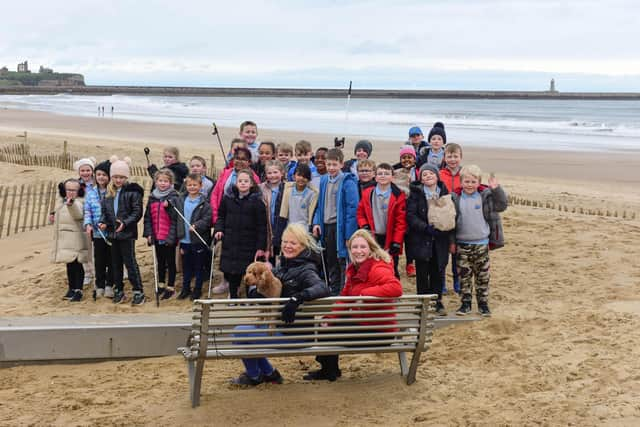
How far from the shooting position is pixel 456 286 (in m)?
7.78

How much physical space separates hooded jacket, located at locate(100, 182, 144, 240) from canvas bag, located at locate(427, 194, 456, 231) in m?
2.91

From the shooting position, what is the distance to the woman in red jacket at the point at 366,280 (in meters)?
5.17

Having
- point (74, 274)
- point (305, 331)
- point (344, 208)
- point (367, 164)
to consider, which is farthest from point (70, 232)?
point (305, 331)

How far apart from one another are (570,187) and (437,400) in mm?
16363

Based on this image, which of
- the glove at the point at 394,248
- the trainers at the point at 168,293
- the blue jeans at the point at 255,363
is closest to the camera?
the blue jeans at the point at 255,363

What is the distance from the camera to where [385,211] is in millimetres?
7055

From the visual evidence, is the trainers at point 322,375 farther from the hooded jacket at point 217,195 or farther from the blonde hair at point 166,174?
the blonde hair at point 166,174

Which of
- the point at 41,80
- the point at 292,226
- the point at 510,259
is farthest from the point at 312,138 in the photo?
the point at 41,80

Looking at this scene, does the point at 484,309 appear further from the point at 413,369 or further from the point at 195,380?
the point at 195,380

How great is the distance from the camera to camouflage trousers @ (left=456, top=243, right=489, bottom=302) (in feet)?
22.2

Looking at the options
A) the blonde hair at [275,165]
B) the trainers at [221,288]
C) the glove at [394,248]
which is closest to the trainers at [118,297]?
the trainers at [221,288]

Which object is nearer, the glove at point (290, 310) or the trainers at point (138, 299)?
the glove at point (290, 310)

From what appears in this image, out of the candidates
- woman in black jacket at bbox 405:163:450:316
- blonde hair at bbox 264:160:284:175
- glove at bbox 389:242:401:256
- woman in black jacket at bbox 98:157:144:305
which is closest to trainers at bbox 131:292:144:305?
woman in black jacket at bbox 98:157:144:305

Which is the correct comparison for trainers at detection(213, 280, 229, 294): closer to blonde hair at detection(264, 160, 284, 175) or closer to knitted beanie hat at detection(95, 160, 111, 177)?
blonde hair at detection(264, 160, 284, 175)
